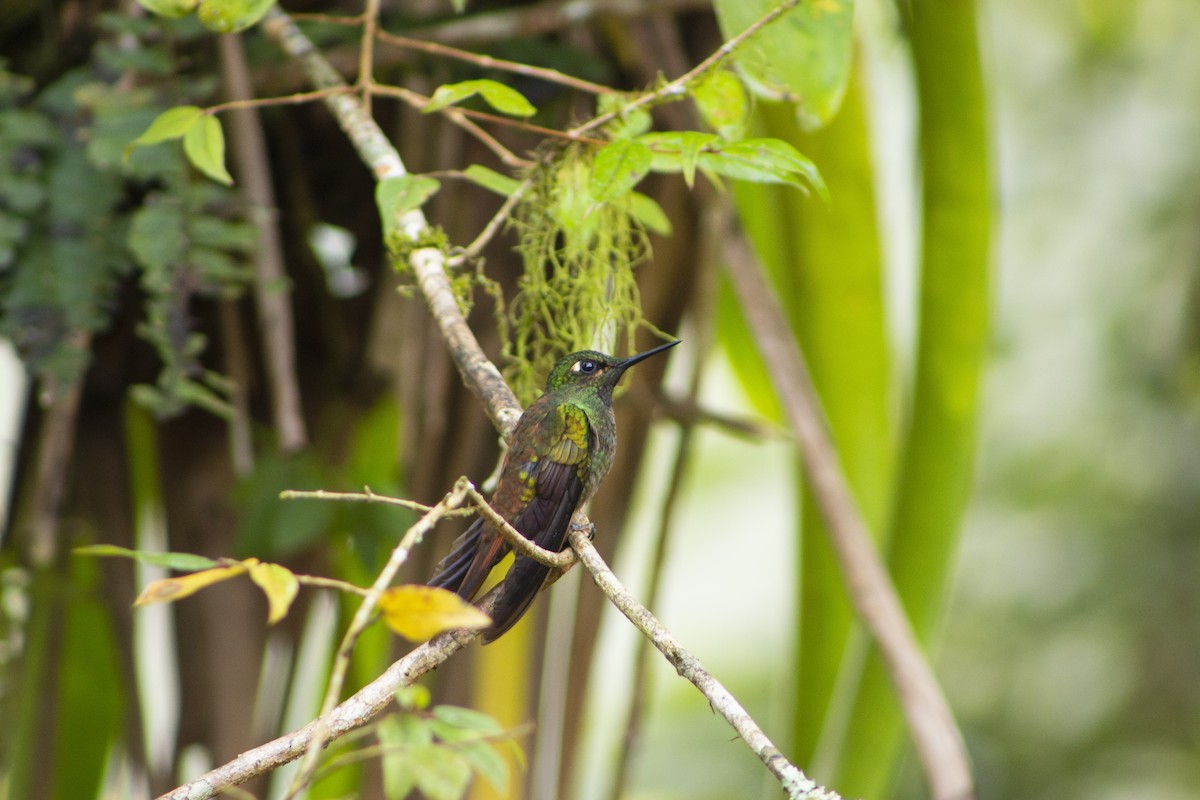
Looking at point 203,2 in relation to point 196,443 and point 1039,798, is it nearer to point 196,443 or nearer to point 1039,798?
point 196,443

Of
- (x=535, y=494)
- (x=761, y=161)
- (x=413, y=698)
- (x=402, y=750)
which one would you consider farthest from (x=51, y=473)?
(x=761, y=161)

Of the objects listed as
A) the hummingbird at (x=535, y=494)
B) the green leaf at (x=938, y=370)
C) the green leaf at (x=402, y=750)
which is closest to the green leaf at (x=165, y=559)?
the hummingbird at (x=535, y=494)

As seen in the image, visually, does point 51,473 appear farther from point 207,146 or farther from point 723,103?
point 723,103

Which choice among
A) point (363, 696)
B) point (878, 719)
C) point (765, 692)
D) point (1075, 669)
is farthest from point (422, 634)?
point (765, 692)

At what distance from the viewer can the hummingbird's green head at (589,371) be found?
1.29 m

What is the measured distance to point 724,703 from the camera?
78 centimetres

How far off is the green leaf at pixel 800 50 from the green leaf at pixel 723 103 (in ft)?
0.14

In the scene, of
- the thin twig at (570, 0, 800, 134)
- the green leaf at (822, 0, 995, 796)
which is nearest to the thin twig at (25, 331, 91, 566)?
the thin twig at (570, 0, 800, 134)

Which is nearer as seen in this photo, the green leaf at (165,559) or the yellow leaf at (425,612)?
the yellow leaf at (425,612)

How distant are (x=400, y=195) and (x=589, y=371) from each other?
1.05ft

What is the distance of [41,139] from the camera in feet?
5.01

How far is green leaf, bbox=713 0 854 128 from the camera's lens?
3.94 ft

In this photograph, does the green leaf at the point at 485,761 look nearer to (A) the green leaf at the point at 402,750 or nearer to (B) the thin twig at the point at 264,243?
(A) the green leaf at the point at 402,750

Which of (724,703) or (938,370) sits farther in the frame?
(938,370)
